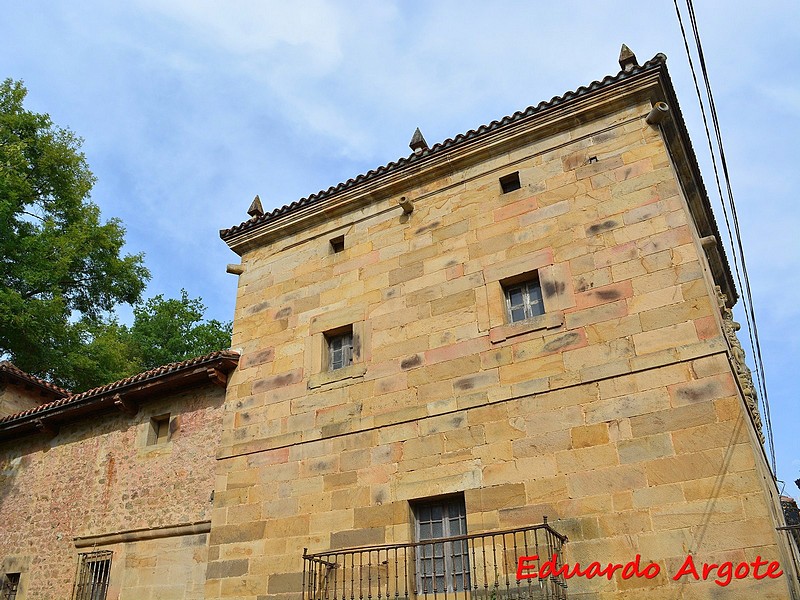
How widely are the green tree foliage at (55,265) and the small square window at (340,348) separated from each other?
9084 millimetres

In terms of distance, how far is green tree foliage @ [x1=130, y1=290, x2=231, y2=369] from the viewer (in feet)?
82.0

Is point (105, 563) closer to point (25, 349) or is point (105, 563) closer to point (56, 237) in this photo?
point (25, 349)

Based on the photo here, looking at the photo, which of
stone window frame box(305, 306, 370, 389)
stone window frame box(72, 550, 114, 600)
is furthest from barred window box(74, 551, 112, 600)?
stone window frame box(305, 306, 370, 389)

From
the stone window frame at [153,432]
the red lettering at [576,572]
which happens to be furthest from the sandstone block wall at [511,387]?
the stone window frame at [153,432]

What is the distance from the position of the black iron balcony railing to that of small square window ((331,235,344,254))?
15.9 feet

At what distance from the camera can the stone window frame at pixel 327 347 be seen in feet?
32.3

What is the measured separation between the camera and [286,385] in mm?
10344

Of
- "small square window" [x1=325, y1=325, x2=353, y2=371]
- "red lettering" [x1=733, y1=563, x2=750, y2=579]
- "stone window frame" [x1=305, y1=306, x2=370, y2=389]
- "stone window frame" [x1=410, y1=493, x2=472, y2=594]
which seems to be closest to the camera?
"red lettering" [x1=733, y1=563, x2=750, y2=579]

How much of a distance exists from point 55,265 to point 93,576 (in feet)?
29.9

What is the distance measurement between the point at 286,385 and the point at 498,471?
149 inches

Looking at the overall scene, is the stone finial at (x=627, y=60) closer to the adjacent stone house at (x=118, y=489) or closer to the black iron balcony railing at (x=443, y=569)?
the black iron balcony railing at (x=443, y=569)

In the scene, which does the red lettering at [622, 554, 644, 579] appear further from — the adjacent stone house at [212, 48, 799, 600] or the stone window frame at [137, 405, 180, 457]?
the stone window frame at [137, 405, 180, 457]

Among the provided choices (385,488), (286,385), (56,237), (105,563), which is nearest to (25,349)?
(56,237)

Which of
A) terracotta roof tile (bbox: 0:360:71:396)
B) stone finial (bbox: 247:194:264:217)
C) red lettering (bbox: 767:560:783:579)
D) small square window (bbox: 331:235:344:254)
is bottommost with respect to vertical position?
red lettering (bbox: 767:560:783:579)
